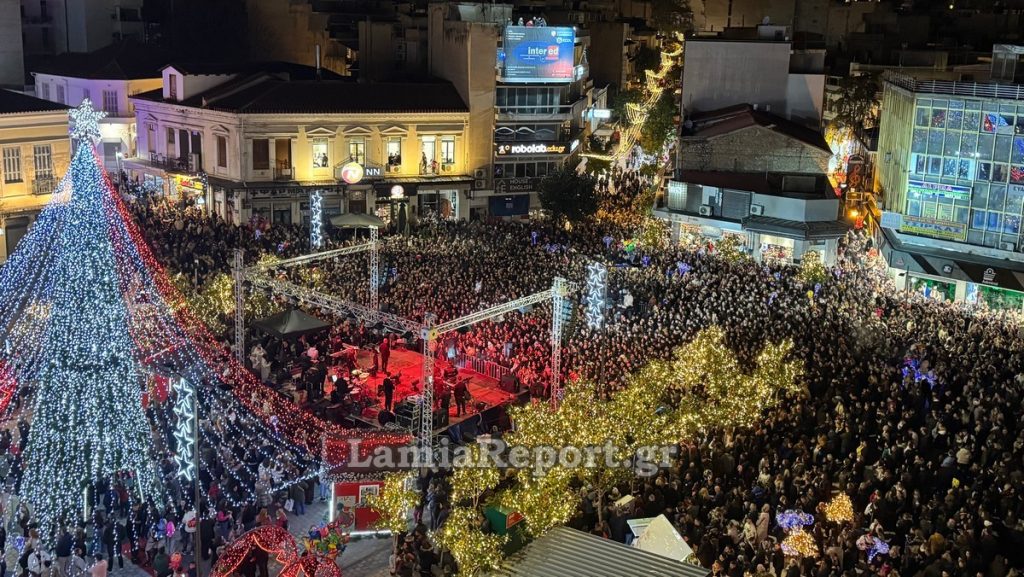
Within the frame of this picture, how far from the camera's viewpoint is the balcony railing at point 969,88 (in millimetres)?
30766

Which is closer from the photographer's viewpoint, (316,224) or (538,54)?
(316,224)

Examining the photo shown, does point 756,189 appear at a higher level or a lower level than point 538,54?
lower

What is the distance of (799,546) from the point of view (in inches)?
640

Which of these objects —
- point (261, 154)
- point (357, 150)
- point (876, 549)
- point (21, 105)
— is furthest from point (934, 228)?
point (21, 105)

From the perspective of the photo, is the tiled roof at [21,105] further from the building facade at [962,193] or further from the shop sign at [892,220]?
the building facade at [962,193]

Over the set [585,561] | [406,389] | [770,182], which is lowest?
[406,389]

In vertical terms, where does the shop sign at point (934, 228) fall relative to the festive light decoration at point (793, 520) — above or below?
above

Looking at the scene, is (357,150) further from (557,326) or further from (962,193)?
(962,193)

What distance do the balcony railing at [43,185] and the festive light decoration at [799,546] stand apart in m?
31.6

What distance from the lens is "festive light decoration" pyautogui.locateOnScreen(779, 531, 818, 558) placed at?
16.2m

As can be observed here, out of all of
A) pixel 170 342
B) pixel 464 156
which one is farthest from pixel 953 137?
pixel 170 342

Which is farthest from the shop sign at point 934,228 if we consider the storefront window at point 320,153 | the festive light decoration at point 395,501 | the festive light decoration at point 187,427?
the festive light decoration at point 187,427

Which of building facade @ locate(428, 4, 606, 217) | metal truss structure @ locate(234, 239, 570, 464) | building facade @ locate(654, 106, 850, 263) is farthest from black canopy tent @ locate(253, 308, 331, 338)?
building facade @ locate(428, 4, 606, 217)

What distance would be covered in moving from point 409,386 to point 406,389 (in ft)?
0.72
